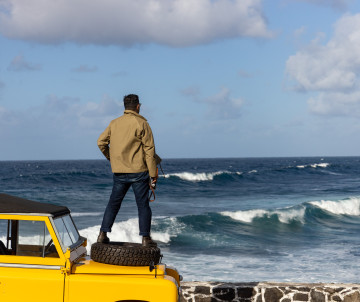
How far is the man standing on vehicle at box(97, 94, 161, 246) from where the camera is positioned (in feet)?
20.8

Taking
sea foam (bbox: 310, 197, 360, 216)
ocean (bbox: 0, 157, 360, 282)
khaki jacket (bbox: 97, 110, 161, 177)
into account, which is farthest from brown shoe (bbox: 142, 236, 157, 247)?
sea foam (bbox: 310, 197, 360, 216)

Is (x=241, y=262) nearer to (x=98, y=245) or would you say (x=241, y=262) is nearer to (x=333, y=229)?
(x=333, y=229)

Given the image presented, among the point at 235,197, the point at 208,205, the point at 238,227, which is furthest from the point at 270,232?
the point at 235,197

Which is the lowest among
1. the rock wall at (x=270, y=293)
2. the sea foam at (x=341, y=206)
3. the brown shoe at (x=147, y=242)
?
the rock wall at (x=270, y=293)

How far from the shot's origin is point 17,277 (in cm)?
559

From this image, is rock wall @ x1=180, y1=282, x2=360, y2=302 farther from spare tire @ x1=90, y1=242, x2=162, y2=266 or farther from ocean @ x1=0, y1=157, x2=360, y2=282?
ocean @ x1=0, y1=157, x2=360, y2=282

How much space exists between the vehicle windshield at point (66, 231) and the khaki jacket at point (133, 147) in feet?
2.47

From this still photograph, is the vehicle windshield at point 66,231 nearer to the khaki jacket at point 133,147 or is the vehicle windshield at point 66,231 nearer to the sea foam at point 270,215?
the khaki jacket at point 133,147

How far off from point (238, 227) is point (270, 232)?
1665 millimetres

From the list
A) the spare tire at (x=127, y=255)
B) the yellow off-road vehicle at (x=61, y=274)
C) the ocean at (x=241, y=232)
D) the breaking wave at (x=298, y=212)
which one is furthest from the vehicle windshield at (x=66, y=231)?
the breaking wave at (x=298, y=212)

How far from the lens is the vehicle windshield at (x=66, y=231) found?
5820 mm

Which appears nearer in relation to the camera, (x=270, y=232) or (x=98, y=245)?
(x=98, y=245)

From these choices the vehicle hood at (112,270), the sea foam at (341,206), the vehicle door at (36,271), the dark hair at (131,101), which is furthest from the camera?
the sea foam at (341,206)

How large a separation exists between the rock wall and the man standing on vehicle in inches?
92.1
